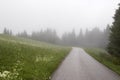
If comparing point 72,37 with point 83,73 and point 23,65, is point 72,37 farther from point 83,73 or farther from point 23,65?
point 23,65

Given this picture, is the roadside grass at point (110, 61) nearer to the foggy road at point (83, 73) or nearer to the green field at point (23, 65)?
the foggy road at point (83, 73)

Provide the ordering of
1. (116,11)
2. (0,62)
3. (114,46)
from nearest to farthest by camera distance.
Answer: (0,62), (114,46), (116,11)

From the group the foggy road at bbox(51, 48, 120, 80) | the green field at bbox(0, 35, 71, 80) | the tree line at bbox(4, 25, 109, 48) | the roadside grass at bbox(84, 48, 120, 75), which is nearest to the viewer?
the green field at bbox(0, 35, 71, 80)

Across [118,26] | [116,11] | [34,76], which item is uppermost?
[116,11]

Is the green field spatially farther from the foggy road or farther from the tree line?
the tree line

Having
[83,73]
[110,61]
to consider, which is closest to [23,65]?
[83,73]

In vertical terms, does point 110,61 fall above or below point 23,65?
below

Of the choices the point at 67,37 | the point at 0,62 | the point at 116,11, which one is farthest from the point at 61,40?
the point at 0,62

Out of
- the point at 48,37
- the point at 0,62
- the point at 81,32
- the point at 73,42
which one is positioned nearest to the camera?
the point at 0,62

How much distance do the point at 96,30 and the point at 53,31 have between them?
34.0m

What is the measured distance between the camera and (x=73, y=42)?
154250mm

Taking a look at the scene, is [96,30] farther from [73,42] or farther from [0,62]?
[0,62]

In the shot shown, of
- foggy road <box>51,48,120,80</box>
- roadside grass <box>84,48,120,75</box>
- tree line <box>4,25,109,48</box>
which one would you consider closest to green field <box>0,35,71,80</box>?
foggy road <box>51,48,120,80</box>

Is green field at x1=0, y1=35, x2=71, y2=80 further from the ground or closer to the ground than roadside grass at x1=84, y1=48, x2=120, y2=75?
further from the ground
